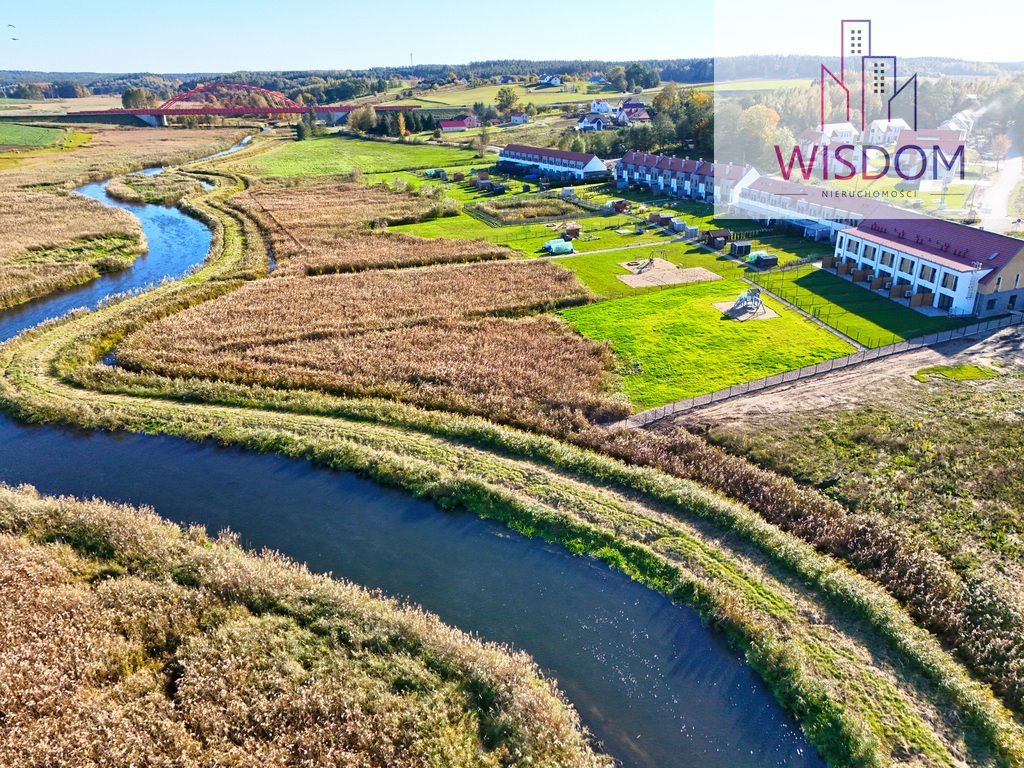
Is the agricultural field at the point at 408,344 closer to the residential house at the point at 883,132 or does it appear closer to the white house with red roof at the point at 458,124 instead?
the residential house at the point at 883,132

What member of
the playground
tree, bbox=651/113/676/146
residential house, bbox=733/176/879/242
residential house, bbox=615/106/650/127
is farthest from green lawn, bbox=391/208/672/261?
residential house, bbox=615/106/650/127

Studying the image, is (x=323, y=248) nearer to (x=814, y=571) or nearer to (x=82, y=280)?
(x=82, y=280)

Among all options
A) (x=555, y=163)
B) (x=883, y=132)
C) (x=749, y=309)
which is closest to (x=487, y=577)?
(x=749, y=309)

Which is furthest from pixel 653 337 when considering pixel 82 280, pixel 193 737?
pixel 82 280

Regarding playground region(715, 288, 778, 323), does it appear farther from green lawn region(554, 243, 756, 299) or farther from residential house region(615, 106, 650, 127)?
residential house region(615, 106, 650, 127)

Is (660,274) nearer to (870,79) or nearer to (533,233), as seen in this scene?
(533,233)
